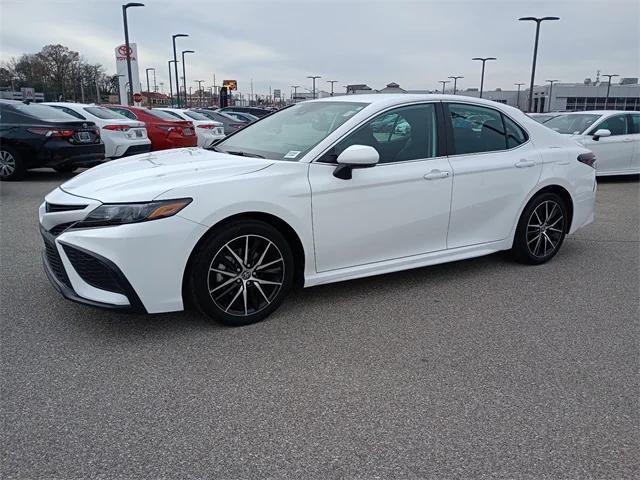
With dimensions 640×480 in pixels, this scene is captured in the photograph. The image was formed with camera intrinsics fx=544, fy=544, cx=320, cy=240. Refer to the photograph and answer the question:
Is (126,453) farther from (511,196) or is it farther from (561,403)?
(511,196)

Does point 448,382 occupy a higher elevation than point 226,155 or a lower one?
lower

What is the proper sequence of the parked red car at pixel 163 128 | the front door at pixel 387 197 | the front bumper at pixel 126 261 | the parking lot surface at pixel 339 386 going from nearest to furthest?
1. the parking lot surface at pixel 339 386
2. the front bumper at pixel 126 261
3. the front door at pixel 387 197
4. the parked red car at pixel 163 128

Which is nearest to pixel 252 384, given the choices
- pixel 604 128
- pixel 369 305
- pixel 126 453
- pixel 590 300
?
pixel 126 453

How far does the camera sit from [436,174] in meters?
4.31

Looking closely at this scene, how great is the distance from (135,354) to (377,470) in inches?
66.9

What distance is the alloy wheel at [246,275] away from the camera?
3.53 metres

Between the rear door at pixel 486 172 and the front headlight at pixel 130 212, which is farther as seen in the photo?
the rear door at pixel 486 172

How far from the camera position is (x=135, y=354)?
10.7ft

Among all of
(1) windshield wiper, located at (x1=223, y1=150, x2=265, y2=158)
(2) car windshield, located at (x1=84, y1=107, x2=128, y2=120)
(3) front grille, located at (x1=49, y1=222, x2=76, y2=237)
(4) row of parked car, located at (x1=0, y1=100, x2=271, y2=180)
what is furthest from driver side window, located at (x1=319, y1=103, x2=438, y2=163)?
(2) car windshield, located at (x1=84, y1=107, x2=128, y2=120)

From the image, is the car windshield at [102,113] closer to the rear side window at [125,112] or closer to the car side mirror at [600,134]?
the rear side window at [125,112]

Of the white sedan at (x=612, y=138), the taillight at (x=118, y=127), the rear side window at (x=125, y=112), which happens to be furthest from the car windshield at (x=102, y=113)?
the white sedan at (x=612, y=138)

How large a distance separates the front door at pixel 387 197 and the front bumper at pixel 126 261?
0.96m

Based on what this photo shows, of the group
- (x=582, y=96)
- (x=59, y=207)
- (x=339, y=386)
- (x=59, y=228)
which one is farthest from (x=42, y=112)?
(x=582, y=96)

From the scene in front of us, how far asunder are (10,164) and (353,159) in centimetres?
841
